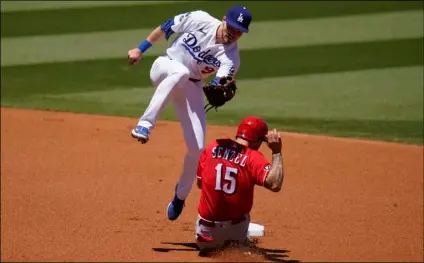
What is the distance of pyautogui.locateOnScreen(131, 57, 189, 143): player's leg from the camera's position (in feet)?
24.1

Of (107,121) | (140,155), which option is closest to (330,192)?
(140,155)

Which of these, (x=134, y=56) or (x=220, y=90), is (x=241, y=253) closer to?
(x=220, y=90)

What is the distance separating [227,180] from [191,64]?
1356mm

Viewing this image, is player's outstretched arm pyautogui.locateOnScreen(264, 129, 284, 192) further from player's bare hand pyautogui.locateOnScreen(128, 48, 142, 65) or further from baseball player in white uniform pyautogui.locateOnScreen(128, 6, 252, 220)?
player's bare hand pyautogui.locateOnScreen(128, 48, 142, 65)

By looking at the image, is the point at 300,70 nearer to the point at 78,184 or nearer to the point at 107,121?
the point at 107,121

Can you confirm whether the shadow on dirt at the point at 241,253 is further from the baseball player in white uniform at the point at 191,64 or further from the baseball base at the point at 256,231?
the baseball player in white uniform at the point at 191,64

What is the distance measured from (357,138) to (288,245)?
4506 millimetres

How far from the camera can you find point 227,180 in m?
6.82

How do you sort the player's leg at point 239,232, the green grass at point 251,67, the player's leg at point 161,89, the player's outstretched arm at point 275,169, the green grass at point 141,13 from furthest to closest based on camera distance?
1. the green grass at point 141,13
2. the green grass at point 251,67
3. the player's leg at point 161,89
4. the player's leg at point 239,232
5. the player's outstretched arm at point 275,169

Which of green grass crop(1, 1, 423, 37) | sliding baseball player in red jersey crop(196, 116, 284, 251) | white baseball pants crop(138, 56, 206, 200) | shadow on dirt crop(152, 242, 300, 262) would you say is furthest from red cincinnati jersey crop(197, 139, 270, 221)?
green grass crop(1, 1, 423, 37)

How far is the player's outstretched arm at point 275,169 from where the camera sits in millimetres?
6605

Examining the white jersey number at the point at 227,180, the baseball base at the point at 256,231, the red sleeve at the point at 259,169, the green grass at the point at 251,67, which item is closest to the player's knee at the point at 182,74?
the white jersey number at the point at 227,180

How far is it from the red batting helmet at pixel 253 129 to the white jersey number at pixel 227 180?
0.92ft

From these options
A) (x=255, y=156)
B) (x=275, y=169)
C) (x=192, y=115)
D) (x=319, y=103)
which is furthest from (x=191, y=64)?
(x=319, y=103)
